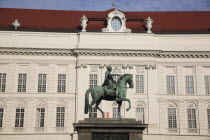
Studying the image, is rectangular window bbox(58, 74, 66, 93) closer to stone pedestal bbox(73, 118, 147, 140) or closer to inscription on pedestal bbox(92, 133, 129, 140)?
stone pedestal bbox(73, 118, 147, 140)

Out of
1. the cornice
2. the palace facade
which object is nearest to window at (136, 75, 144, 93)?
the palace facade

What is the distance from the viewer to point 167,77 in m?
37.7

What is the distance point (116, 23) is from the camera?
38.9 metres

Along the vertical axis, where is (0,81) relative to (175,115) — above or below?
above

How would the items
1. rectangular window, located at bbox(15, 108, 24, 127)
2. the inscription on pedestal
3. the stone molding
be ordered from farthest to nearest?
the stone molding
rectangular window, located at bbox(15, 108, 24, 127)
the inscription on pedestal

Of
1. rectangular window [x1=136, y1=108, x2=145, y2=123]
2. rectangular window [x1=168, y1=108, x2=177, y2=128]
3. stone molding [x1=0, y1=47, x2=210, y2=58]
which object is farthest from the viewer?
stone molding [x1=0, y1=47, x2=210, y2=58]

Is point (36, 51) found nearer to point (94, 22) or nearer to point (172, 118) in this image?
point (94, 22)

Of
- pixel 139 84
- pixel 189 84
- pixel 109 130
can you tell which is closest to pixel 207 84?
pixel 189 84

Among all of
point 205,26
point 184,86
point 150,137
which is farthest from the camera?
point 205,26

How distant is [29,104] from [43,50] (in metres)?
5.73

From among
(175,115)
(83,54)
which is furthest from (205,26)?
(83,54)

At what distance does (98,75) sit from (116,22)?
6.39 m

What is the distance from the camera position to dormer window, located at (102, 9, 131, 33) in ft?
126

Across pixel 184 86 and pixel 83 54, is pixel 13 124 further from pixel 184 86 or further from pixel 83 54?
pixel 184 86
